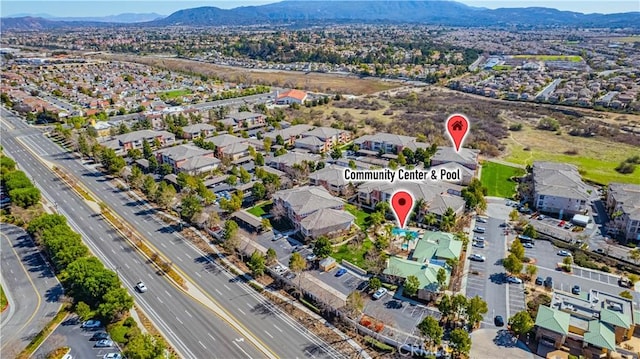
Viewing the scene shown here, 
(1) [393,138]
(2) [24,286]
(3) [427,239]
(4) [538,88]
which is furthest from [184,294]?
(4) [538,88]

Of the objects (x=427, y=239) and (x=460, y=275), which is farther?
(x=427, y=239)

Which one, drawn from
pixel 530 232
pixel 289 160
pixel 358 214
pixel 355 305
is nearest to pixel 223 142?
pixel 289 160

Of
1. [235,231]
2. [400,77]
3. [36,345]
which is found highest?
[400,77]

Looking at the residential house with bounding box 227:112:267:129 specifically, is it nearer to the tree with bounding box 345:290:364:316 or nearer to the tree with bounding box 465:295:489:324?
the tree with bounding box 345:290:364:316

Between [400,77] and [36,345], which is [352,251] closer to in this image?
[36,345]

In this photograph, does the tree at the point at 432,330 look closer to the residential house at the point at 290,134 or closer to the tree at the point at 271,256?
the tree at the point at 271,256

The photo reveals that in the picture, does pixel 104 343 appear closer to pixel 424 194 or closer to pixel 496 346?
pixel 496 346
